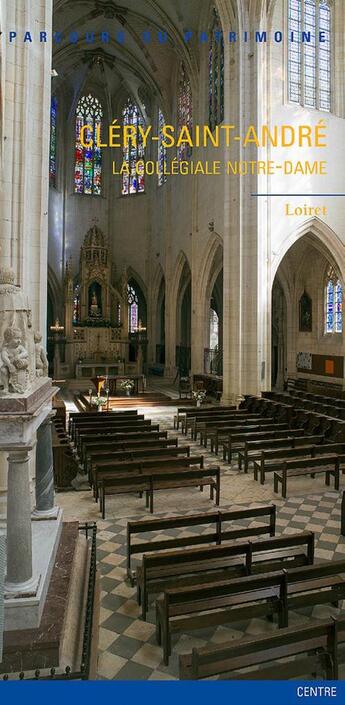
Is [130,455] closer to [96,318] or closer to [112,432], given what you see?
[112,432]

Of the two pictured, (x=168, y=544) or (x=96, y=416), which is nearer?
(x=168, y=544)

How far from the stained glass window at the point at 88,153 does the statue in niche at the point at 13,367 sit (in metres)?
33.0

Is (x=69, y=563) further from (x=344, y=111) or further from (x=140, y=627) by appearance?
(x=344, y=111)

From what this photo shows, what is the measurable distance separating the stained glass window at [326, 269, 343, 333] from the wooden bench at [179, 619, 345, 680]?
2364cm

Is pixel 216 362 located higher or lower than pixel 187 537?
higher

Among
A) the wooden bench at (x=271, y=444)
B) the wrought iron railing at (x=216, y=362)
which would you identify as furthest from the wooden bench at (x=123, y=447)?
the wrought iron railing at (x=216, y=362)

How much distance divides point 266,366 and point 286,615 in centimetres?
1565

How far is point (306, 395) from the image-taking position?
20000 millimetres

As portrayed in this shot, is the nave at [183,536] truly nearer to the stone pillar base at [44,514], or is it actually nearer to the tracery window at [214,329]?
the stone pillar base at [44,514]

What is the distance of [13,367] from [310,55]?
23.1m

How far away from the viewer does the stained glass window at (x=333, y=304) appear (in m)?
26.4

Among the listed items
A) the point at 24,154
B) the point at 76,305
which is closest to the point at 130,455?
the point at 24,154

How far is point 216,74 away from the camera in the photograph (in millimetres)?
23688

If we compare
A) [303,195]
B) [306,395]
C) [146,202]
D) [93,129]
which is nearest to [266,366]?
[306,395]
